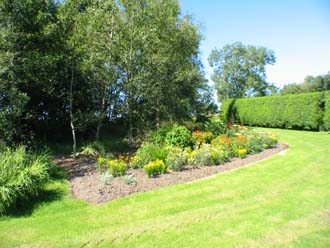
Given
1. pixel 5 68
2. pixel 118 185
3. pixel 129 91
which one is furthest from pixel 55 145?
pixel 118 185

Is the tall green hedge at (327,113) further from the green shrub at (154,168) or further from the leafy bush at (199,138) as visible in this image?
the green shrub at (154,168)

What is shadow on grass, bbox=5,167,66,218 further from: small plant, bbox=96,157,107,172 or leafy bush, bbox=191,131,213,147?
leafy bush, bbox=191,131,213,147

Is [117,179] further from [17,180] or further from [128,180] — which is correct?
[17,180]

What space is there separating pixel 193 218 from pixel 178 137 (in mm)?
4692

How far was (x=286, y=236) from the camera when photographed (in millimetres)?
3447

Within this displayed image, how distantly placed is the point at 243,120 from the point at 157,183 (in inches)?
724

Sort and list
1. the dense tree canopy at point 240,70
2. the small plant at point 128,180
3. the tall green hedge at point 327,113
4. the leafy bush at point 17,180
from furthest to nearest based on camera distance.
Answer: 1. the dense tree canopy at point 240,70
2. the tall green hedge at point 327,113
3. the small plant at point 128,180
4. the leafy bush at point 17,180

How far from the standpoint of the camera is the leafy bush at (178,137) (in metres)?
8.56

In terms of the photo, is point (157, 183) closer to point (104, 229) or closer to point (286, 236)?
point (104, 229)

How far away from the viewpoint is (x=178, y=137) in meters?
8.62

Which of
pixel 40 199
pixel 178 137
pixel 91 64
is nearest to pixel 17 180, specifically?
pixel 40 199

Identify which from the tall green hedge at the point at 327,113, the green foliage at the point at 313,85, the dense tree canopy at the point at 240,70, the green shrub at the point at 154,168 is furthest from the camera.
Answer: the green foliage at the point at 313,85

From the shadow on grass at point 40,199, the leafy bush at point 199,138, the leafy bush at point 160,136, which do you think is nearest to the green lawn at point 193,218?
the shadow on grass at point 40,199

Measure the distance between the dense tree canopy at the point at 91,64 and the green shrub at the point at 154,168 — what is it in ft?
12.9
